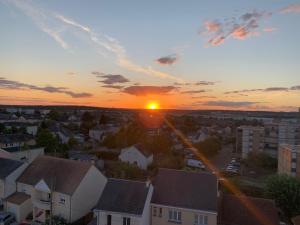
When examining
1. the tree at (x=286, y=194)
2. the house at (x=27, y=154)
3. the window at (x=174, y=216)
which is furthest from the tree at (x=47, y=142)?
the tree at (x=286, y=194)

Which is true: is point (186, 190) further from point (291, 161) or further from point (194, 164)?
point (291, 161)

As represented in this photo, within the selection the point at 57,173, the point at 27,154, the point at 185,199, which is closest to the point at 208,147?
the point at 27,154

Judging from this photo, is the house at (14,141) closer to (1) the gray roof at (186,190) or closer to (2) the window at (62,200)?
(2) the window at (62,200)

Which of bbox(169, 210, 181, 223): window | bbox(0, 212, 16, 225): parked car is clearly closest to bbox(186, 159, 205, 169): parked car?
bbox(169, 210, 181, 223): window

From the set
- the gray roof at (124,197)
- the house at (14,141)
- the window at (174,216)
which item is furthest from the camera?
the house at (14,141)

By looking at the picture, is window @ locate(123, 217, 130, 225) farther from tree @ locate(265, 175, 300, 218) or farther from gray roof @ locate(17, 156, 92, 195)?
tree @ locate(265, 175, 300, 218)
